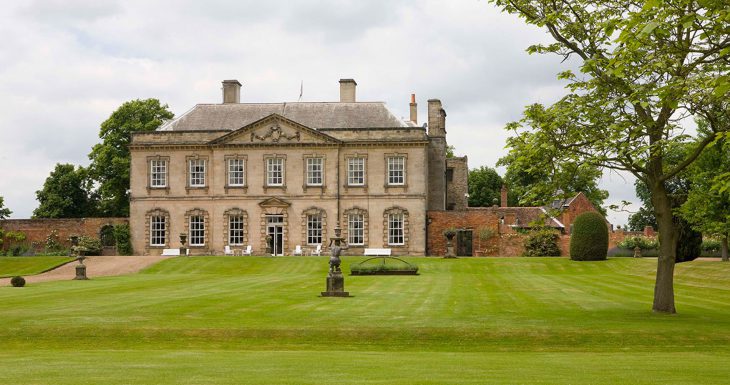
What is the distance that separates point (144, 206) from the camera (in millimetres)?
53562

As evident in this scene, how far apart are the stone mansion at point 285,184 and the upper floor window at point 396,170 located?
0.06 metres

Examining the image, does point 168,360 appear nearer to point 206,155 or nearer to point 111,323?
point 111,323

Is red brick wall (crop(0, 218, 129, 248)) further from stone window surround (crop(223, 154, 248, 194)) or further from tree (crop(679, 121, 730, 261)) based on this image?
tree (crop(679, 121, 730, 261))

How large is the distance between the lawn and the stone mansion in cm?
1905

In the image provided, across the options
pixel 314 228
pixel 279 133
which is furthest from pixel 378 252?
pixel 279 133

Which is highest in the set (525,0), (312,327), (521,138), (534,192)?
(525,0)

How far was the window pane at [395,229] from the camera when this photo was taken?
51.6m

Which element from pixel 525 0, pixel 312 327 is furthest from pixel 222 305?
pixel 525 0

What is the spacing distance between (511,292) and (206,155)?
29775mm

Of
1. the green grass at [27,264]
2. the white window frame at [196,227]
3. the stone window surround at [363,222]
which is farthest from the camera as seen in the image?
the white window frame at [196,227]

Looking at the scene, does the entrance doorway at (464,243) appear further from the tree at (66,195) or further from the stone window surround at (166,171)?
the tree at (66,195)

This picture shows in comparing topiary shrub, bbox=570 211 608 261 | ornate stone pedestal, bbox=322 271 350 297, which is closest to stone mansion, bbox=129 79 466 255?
topiary shrub, bbox=570 211 608 261

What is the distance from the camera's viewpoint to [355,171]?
2047 inches

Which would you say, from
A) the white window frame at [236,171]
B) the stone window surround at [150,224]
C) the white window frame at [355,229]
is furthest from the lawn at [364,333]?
the white window frame at [236,171]
